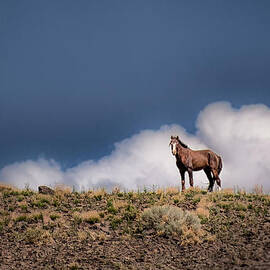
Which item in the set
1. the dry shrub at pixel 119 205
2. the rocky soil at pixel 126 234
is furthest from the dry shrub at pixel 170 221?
the dry shrub at pixel 119 205

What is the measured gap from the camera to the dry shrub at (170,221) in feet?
48.5

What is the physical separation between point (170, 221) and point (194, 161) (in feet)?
31.1

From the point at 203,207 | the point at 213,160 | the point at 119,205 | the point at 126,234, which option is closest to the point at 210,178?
the point at 213,160

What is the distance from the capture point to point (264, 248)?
1228 centimetres

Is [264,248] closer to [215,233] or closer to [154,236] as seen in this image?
[215,233]

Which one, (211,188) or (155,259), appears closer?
(155,259)

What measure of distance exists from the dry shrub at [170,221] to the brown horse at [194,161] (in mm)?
7136

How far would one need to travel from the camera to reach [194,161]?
24.2 m

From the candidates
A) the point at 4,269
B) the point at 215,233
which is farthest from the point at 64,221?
the point at 215,233

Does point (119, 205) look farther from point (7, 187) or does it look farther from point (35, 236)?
point (7, 187)

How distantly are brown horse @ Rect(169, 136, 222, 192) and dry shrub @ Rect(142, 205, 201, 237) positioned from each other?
714cm

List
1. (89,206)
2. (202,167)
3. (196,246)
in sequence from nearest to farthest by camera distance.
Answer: (196,246) < (89,206) < (202,167)

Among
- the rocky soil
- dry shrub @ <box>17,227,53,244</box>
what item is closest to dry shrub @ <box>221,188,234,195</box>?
the rocky soil

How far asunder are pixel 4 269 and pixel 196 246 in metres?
6.97
